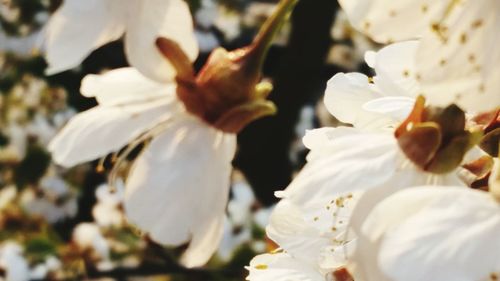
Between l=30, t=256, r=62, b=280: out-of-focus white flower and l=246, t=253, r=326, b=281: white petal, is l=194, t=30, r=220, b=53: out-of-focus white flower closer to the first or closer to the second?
l=30, t=256, r=62, b=280: out-of-focus white flower

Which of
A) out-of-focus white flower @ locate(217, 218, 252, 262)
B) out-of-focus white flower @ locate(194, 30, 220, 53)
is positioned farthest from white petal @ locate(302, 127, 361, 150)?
out-of-focus white flower @ locate(194, 30, 220, 53)

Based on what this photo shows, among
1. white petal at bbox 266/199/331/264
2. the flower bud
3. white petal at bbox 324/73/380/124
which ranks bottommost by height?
white petal at bbox 266/199/331/264

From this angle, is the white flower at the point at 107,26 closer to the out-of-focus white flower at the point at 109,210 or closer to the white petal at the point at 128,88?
the white petal at the point at 128,88

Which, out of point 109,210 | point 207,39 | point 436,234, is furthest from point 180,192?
point 207,39

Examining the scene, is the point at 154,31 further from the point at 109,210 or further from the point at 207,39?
the point at 207,39

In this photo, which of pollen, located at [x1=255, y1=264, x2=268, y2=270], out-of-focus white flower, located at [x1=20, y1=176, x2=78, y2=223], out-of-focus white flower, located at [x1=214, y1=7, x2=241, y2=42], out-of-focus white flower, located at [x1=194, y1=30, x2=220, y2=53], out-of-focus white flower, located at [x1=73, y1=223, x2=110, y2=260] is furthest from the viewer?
out-of-focus white flower, located at [x1=214, y1=7, x2=241, y2=42]

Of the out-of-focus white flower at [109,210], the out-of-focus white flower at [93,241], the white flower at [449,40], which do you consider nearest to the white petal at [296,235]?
the white flower at [449,40]
